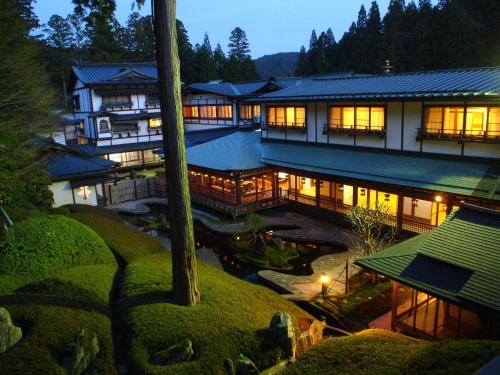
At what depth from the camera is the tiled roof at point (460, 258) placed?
30.6ft

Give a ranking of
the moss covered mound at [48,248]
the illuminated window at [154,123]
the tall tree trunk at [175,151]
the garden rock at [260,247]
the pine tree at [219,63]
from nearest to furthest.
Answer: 1. the tall tree trunk at [175,151]
2. the moss covered mound at [48,248]
3. the garden rock at [260,247]
4. the illuminated window at [154,123]
5. the pine tree at [219,63]

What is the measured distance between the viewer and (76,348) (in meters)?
7.84

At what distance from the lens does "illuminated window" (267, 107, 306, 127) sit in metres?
26.6

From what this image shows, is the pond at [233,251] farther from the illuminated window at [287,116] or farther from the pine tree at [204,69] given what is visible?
the pine tree at [204,69]

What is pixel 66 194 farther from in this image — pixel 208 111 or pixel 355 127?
pixel 208 111

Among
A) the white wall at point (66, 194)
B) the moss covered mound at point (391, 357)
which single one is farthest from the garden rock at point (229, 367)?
the white wall at point (66, 194)

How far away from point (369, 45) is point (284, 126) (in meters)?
41.1

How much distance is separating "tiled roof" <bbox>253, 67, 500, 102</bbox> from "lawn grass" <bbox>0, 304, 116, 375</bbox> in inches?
668

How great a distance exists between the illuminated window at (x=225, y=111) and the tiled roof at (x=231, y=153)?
366 inches

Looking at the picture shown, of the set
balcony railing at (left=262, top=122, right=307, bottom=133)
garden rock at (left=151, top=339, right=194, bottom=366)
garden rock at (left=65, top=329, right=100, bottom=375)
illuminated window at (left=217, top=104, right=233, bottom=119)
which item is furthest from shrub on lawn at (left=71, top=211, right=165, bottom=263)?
illuminated window at (left=217, top=104, right=233, bottom=119)

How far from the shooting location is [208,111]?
142 feet

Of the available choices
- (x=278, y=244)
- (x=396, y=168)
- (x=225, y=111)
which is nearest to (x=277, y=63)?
(x=225, y=111)

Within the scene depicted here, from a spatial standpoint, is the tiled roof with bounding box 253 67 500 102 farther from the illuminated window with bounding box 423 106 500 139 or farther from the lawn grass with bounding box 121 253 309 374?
the lawn grass with bounding box 121 253 309 374

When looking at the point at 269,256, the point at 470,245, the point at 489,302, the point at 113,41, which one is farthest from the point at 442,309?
the point at 113,41
